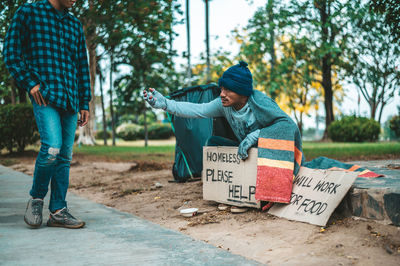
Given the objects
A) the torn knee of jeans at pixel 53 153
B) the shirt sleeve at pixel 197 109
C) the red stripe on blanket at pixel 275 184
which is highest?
the shirt sleeve at pixel 197 109

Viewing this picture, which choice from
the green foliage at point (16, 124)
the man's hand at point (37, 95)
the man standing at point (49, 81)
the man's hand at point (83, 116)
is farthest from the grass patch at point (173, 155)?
the man's hand at point (37, 95)

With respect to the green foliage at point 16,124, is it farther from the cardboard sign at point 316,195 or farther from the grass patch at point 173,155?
the cardboard sign at point 316,195

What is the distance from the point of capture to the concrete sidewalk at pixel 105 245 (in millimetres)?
2631

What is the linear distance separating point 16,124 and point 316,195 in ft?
39.0

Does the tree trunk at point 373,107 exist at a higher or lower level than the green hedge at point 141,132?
higher

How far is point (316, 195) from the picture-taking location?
3635mm

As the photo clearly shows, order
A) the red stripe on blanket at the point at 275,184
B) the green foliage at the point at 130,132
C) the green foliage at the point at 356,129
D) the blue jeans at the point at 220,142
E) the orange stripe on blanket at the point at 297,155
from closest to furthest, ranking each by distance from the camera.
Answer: the red stripe on blanket at the point at 275,184 → the orange stripe on blanket at the point at 297,155 → the blue jeans at the point at 220,142 → the green foliage at the point at 356,129 → the green foliage at the point at 130,132

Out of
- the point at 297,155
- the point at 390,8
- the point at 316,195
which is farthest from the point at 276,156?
the point at 390,8

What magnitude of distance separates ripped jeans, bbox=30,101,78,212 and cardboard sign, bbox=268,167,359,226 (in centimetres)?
187

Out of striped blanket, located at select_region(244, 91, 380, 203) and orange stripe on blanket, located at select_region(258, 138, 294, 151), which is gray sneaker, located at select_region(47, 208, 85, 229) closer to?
striped blanket, located at select_region(244, 91, 380, 203)

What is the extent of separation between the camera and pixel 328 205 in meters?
3.46

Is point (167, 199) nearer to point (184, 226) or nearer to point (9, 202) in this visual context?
point (184, 226)

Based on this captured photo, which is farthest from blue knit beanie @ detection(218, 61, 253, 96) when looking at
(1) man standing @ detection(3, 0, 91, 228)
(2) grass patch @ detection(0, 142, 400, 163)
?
(2) grass patch @ detection(0, 142, 400, 163)

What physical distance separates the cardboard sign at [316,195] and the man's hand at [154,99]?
4.87 feet
